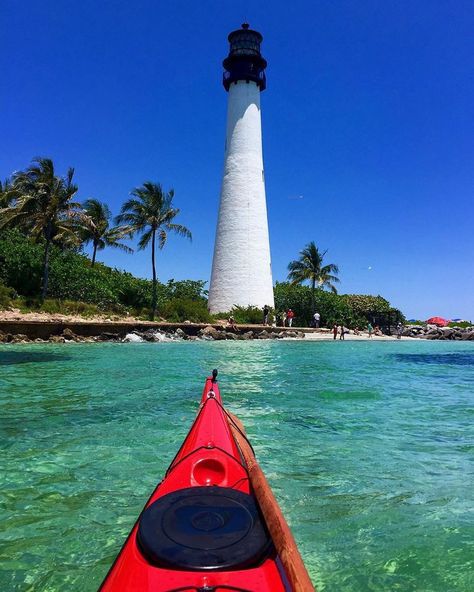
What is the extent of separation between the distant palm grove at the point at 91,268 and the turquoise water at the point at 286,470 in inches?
645

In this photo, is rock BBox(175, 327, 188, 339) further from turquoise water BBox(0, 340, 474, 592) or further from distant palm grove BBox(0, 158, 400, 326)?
turquoise water BBox(0, 340, 474, 592)

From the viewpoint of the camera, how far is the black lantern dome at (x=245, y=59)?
119ft

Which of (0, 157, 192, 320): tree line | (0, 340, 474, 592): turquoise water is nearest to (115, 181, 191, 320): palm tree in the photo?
(0, 157, 192, 320): tree line

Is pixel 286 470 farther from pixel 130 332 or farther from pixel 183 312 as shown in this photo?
pixel 183 312

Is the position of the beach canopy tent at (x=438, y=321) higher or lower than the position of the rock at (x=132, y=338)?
higher

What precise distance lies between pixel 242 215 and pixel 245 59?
42.4ft

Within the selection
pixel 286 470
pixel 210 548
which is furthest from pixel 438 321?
pixel 210 548

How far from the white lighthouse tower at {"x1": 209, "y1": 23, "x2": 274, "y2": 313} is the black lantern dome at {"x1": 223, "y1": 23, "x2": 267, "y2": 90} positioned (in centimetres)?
10

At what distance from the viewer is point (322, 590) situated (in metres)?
2.90

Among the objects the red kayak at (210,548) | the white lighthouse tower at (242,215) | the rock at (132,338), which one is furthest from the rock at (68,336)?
the red kayak at (210,548)

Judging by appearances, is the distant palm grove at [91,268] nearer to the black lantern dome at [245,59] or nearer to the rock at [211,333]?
the rock at [211,333]

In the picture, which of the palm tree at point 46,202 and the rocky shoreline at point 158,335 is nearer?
the rocky shoreline at point 158,335

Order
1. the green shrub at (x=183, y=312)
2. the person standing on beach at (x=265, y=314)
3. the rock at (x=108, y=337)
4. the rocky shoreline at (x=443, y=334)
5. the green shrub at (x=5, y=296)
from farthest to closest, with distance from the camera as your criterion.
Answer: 1. the rocky shoreline at (x=443, y=334)
2. the person standing on beach at (x=265, y=314)
3. the green shrub at (x=183, y=312)
4. the rock at (x=108, y=337)
5. the green shrub at (x=5, y=296)

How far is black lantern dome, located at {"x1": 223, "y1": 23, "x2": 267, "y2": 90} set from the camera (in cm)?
3619
